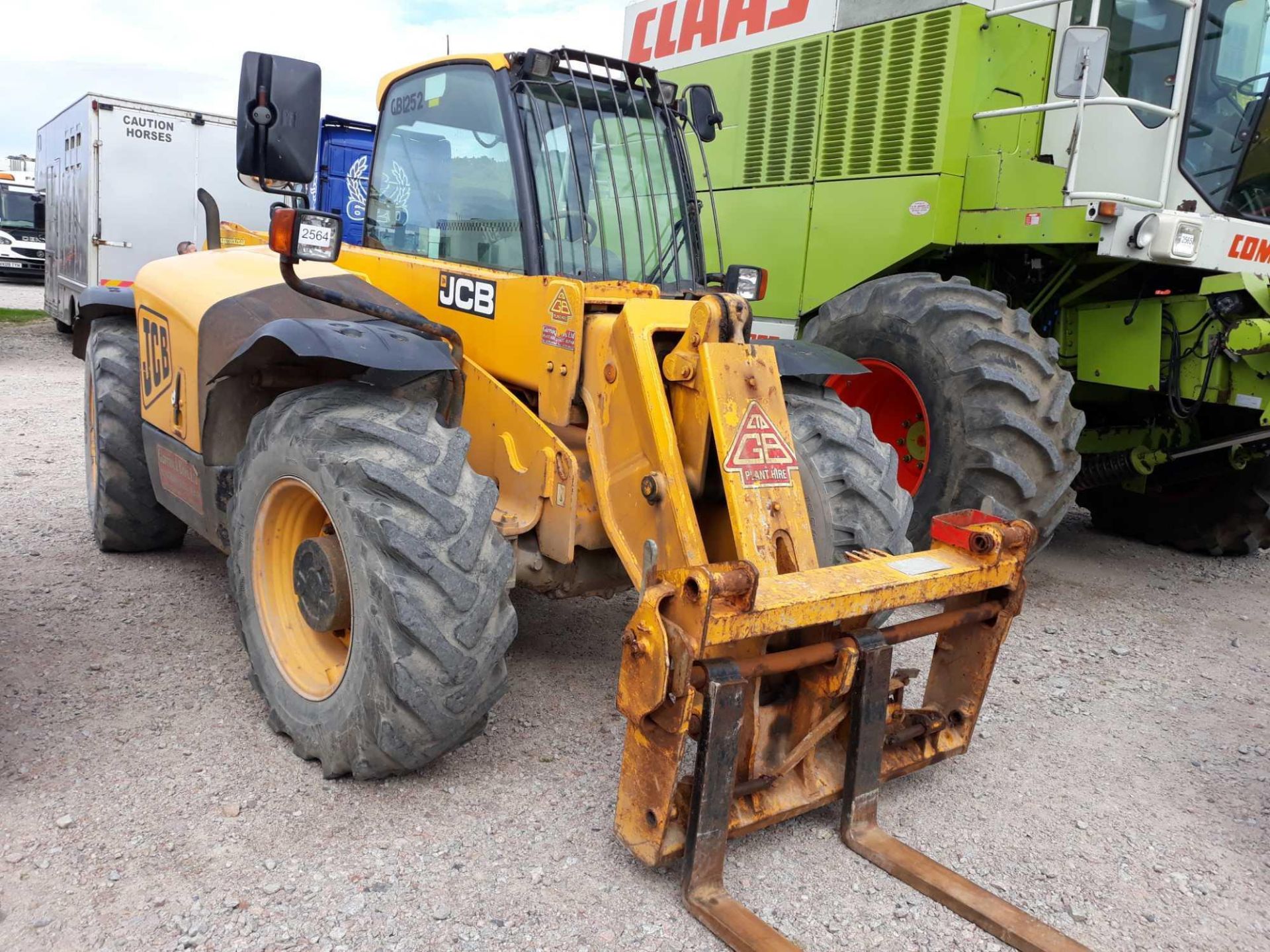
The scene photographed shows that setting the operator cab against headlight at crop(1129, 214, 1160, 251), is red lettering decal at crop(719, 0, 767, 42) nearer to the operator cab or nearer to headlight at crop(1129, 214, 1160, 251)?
headlight at crop(1129, 214, 1160, 251)

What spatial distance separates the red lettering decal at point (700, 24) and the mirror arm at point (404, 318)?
4.55m

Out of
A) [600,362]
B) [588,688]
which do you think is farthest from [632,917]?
[600,362]

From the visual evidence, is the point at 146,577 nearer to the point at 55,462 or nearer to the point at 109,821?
the point at 109,821

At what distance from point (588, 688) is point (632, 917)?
4.30ft

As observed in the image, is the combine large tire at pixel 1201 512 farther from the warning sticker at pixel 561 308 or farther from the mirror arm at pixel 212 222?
the mirror arm at pixel 212 222

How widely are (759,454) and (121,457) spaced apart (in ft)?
10.7

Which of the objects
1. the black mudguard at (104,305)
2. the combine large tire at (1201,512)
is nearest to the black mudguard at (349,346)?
the black mudguard at (104,305)

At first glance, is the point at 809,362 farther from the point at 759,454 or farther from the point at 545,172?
the point at 545,172

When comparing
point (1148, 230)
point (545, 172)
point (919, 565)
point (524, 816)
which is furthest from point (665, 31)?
point (524, 816)

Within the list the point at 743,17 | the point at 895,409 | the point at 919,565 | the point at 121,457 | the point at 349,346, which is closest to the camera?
the point at 919,565

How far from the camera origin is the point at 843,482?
3.26m

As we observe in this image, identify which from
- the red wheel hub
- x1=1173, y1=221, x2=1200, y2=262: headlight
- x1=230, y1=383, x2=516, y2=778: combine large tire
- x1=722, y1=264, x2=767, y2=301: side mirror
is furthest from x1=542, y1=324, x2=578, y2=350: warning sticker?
→ x1=1173, y1=221, x2=1200, y2=262: headlight

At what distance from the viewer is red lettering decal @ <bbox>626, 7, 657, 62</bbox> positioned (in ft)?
25.1

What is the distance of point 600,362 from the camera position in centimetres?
310
